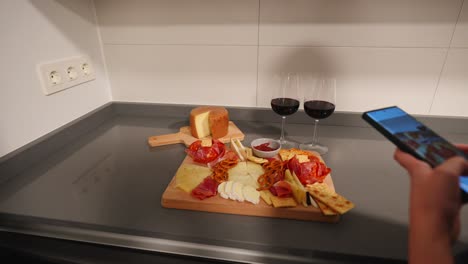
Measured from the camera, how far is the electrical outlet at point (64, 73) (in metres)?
0.73

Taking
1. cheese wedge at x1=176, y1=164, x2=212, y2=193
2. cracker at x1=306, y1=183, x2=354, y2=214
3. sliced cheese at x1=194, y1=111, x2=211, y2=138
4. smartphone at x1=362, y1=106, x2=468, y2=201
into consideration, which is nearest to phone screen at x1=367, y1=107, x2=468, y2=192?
smartphone at x1=362, y1=106, x2=468, y2=201

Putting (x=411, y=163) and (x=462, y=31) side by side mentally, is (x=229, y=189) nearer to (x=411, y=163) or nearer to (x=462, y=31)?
(x=411, y=163)

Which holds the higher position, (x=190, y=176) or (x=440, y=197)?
(x=440, y=197)

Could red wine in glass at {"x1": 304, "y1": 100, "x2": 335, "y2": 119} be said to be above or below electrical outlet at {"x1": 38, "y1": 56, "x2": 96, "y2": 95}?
below

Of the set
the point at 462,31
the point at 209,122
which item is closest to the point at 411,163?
the point at 209,122

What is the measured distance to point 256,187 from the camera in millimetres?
589

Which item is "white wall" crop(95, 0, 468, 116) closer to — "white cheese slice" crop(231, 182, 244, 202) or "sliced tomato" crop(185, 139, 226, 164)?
"sliced tomato" crop(185, 139, 226, 164)

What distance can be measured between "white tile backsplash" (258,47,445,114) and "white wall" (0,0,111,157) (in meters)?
0.64

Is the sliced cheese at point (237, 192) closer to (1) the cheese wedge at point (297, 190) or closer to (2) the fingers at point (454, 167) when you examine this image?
(1) the cheese wedge at point (297, 190)

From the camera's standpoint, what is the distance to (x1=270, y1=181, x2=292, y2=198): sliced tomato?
1.79ft

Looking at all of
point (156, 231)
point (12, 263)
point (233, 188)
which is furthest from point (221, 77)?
point (12, 263)

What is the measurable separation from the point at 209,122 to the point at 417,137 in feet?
1.90

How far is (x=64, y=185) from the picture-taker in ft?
2.06

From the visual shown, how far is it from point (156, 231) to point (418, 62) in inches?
Result: 37.4
